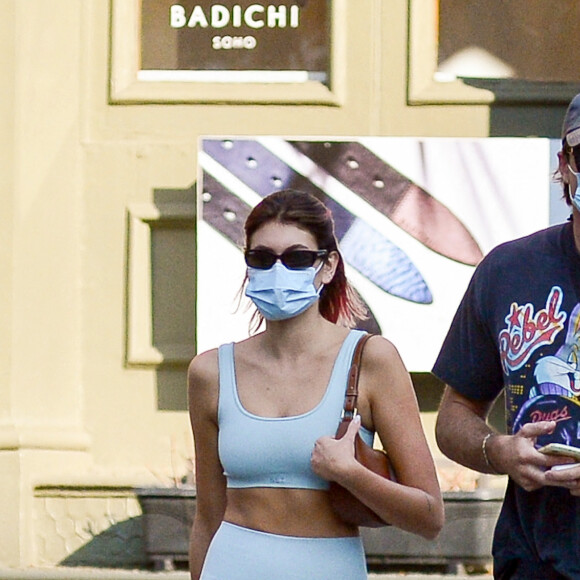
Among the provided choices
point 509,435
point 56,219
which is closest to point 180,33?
point 56,219

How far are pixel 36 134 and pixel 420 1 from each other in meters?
2.28

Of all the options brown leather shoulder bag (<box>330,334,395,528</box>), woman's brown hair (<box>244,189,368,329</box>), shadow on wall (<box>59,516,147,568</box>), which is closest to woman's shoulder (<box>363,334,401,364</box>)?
brown leather shoulder bag (<box>330,334,395,528</box>)

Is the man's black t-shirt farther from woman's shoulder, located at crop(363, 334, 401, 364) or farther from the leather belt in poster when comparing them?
the leather belt in poster

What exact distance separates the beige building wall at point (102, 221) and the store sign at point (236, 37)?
0.18 meters

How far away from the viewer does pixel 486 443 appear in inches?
133

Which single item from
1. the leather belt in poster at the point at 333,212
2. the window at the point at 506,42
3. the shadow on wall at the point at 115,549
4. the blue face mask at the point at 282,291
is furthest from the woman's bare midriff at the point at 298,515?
the window at the point at 506,42

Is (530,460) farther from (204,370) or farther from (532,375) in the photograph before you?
(204,370)

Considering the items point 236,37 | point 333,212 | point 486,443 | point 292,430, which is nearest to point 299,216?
point 292,430

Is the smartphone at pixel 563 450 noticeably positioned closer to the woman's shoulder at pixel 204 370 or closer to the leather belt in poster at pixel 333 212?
the woman's shoulder at pixel 204 370

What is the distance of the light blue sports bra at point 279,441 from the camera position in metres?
3.53

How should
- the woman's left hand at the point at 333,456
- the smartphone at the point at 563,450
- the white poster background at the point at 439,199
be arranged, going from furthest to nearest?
the white poster background at the point at 439,199 → the woman's left hand at the point at 333,456 → the smartphone at the point at 563,450

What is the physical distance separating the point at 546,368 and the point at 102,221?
508 centimetres

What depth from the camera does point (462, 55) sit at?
8.21 meters

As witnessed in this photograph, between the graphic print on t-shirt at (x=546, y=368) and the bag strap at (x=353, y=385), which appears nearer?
the graphic print on t-shirt at (x=546, y=368)
